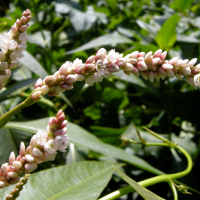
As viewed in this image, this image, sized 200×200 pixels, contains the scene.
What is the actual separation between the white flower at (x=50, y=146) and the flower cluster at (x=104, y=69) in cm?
7

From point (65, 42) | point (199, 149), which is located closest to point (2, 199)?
point (199, 149)

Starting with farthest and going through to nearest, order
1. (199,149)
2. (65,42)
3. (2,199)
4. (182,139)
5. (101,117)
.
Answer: (65,42), (101,117), (182,139), (199,149), (2,199)

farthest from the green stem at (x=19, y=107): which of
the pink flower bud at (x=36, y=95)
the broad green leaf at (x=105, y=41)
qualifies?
the broad green leaf at (x=105, y=41)

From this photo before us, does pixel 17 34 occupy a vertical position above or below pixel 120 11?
above

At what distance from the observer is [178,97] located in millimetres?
1194

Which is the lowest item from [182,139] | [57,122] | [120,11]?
[182,139]

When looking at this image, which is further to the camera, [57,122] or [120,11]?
[120,11]

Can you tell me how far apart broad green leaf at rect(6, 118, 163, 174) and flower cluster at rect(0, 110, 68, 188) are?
1.37ft

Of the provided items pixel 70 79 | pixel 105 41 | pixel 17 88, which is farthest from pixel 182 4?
pixel 70 79

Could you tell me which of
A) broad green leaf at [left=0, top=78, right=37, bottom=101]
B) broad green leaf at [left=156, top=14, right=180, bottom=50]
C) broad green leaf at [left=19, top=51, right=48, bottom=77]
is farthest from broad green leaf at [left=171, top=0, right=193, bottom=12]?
broad green leaf at [left=0, top=78, right=37, bottom=101]

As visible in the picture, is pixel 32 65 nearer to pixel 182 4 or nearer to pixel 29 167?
pixel 29 167

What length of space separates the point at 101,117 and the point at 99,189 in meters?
0.73

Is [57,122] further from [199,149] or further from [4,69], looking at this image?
[199,149]

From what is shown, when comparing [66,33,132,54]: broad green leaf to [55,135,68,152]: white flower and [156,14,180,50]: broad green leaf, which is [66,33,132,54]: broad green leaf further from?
[55,135,68,152]: white flower
